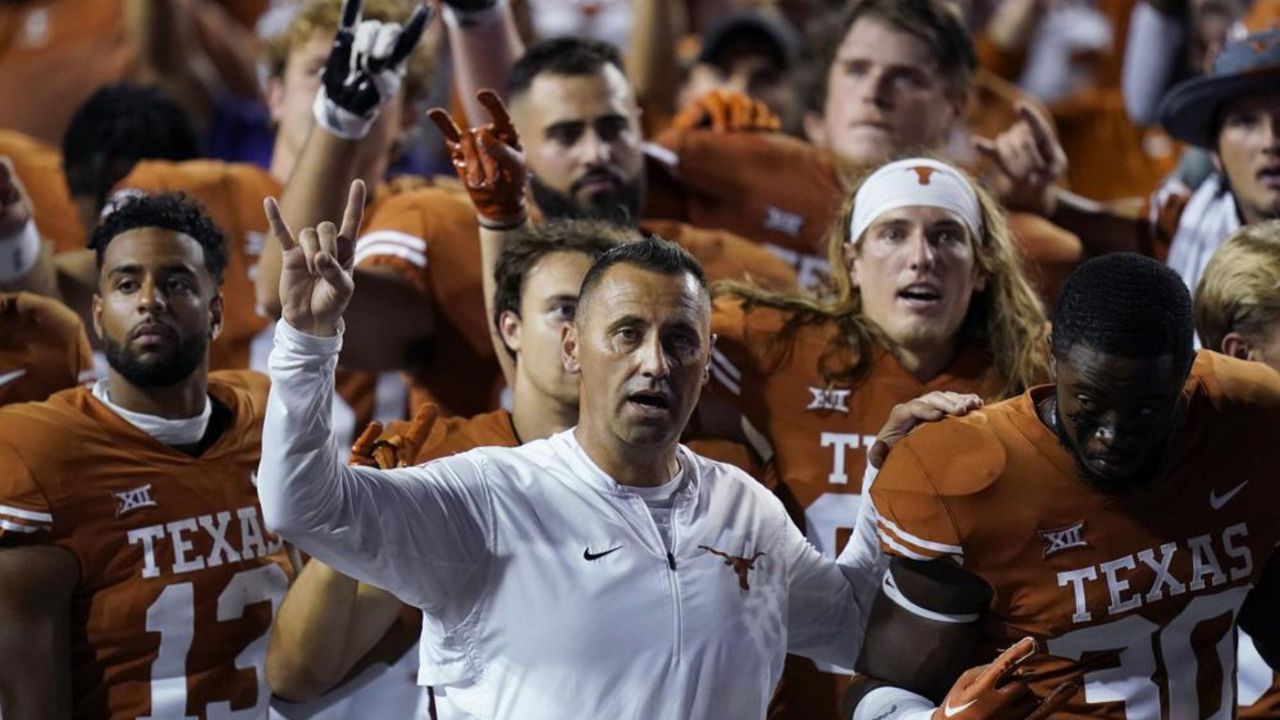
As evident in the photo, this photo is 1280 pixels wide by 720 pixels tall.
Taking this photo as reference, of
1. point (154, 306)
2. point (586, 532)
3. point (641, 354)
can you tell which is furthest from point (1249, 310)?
point (154, 306)

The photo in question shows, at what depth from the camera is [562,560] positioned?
309 centimetres

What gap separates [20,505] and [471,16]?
2154 millimetres

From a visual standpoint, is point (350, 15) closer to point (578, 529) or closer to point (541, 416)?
point (541, 416)

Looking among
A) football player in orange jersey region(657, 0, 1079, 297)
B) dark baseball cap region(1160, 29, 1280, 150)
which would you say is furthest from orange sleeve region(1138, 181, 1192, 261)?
football player in orange jersey region(657, 0, 1079, 297)

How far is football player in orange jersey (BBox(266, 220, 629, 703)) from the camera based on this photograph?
351 centimetres

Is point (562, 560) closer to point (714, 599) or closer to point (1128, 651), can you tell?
point (714, 599)

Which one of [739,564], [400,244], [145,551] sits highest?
[400,244]

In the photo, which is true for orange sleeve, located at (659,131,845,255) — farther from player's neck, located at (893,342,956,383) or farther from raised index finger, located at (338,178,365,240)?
raised index finger, located at (338,178,365,240)

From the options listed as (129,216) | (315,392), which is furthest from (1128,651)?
(129,216)

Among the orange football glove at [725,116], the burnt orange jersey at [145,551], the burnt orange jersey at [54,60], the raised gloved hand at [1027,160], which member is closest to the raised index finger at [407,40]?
the burnt orange jersey at [145,551]

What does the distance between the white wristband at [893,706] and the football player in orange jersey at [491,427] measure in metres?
0.92

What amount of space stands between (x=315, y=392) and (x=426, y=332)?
1.89 m

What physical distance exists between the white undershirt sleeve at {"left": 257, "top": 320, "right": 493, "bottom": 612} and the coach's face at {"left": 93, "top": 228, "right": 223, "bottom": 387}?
890 mm

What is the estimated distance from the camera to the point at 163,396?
151 inches
